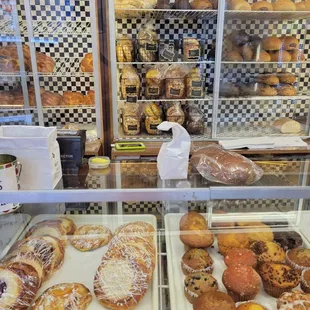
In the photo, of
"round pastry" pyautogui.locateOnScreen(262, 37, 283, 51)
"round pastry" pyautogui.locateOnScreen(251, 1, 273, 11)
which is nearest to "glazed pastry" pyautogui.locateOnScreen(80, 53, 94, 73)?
"round pastry" pyautogui.locateOnScreen(251, 1, 273, 11)

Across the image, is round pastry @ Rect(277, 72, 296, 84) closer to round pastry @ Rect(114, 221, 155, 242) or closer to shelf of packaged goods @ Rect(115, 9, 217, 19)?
shelf of packaged goods @ Rect(115, 9, 217, 19)

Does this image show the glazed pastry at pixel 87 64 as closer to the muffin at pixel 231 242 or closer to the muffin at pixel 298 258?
the muffin at pixel 231 242

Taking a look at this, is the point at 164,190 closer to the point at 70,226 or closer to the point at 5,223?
the point at 70,226

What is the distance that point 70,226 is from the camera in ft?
3.99

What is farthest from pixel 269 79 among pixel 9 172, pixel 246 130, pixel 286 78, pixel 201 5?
pixel 9 172

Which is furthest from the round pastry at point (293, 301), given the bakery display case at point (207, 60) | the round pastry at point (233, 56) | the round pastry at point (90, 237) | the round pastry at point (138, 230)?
the round pastry at point (233, 56)

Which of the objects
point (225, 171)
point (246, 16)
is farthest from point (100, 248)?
point (246, 16)

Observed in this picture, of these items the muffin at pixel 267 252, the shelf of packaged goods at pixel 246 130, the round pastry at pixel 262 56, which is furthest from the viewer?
the shelf of packaged goods at pixel 246 130

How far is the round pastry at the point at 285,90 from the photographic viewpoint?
287 centimetres

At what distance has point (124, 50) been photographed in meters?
2.71

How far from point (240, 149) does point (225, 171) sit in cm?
157

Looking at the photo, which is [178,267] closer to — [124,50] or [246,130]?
[124,50]

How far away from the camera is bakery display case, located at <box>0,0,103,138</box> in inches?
107

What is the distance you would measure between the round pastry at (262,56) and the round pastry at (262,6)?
359 millimetres
